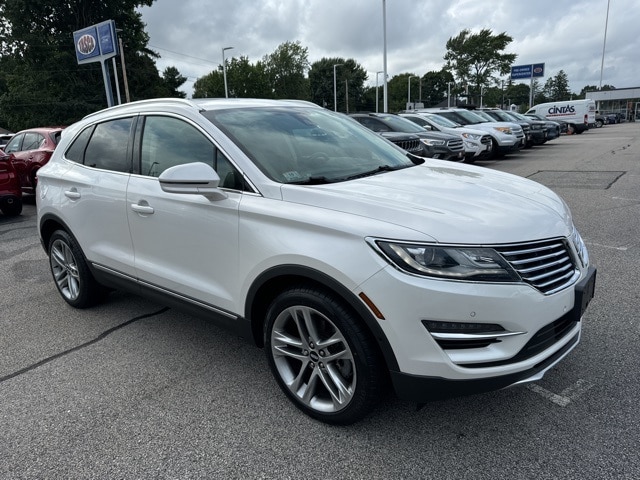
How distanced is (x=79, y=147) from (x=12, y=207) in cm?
629

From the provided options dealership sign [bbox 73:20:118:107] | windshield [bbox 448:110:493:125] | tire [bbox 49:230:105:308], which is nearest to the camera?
tire [bbox 49:230:105:308]

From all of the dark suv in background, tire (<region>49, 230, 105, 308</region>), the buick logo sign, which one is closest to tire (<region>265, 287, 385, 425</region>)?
tire (<region>49, 230, 105, 308</region>)

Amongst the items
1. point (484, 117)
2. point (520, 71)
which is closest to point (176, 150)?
point (484, 117)

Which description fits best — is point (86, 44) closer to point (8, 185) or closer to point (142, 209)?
point (8, 185)

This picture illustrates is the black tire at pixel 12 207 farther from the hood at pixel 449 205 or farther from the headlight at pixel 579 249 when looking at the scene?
the headlight at pixel 579 249

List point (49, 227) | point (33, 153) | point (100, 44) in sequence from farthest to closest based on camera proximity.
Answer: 1. point (100, 44)
2. point (33, 153)
3. point (49, 227)

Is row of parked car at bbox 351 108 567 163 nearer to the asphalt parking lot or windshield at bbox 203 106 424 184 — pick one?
windshield at bbox 203 106 424 184

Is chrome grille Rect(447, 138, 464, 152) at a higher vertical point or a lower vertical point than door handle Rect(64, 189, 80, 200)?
lower

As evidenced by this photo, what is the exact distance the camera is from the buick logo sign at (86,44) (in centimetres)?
1800

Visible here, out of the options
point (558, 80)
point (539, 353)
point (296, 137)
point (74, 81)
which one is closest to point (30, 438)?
point (296, 137)

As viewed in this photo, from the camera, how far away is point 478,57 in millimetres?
54406

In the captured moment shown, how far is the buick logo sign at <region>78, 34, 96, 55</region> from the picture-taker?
18.0 meters

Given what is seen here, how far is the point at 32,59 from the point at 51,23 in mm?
3304

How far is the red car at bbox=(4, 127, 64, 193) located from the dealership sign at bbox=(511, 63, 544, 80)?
51.0 metres
